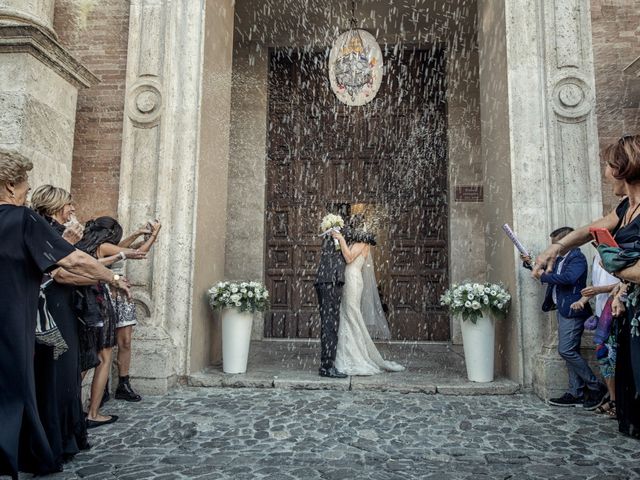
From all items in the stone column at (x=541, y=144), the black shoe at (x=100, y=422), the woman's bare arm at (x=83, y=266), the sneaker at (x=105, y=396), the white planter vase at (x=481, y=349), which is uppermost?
the stone column at (x=541, y=144)

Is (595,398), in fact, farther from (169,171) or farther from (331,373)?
(169,171)

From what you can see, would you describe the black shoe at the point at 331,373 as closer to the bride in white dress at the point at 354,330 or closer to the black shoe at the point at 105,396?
the bride in white dress at the point at 354,330

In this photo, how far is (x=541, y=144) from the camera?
5535 mm

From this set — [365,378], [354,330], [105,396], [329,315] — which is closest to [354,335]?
[354,330]

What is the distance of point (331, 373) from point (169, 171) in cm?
303

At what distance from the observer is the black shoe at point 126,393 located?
5047 mm

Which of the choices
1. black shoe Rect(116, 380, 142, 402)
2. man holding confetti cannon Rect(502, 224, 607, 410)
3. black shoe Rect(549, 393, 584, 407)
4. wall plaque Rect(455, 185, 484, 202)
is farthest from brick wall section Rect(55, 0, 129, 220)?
wall plaque Rect(455, 185, 484, 202)

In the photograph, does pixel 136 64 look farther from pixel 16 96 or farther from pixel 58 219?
pixel 58 219

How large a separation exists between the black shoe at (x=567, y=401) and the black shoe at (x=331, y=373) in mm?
2243

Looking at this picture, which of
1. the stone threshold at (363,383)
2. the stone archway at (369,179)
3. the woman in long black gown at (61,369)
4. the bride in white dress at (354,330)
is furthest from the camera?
the stone archway at (369,179)

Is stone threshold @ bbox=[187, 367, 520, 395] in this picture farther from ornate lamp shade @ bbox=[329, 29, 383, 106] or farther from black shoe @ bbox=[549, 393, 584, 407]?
ornate lamp shade @ bbox=[329, 29, 383, 106]

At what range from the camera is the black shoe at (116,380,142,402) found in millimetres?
5047

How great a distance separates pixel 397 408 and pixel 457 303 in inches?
57.9

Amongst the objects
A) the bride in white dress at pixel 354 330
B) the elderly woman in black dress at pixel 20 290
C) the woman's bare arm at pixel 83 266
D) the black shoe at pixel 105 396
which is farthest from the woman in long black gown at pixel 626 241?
the black shoe at pixel 105 396
